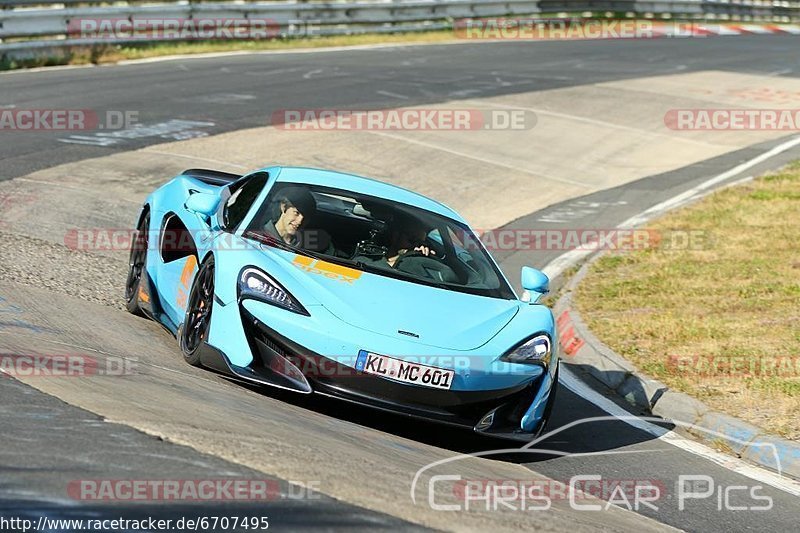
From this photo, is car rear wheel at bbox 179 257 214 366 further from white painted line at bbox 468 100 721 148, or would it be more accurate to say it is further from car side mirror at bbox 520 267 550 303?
white painted line at bbox 468 100 721 148

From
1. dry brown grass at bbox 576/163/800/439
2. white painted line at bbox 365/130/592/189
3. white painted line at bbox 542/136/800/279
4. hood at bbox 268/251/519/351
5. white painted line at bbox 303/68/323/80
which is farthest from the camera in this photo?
white painted line at bbox 303/68/323/80

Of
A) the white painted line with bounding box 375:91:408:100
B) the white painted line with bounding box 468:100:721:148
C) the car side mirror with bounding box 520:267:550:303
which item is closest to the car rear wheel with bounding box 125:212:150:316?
the car side mirror with bounding box 520:267:550:303

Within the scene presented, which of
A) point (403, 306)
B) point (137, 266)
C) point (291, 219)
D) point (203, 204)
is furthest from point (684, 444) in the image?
point (137, 266)

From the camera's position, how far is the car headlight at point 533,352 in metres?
6.94

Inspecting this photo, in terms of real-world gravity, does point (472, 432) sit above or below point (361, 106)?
below

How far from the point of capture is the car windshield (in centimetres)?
768

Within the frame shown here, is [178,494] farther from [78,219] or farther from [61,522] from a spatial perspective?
[78,219]

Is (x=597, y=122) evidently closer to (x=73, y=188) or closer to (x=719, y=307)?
(x=73, y=188)

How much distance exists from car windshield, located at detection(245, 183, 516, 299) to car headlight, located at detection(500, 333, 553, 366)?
2.08 ft

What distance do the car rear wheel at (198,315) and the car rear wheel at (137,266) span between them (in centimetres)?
135

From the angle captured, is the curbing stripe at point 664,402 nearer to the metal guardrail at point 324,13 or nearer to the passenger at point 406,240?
the passenger at point 406,240

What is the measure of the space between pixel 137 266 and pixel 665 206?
858 cm

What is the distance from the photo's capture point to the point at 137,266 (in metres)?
9.07

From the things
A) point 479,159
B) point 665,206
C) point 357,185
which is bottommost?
point 665,206
